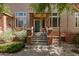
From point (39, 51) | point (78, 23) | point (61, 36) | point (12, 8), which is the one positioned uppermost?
point (12, 8)

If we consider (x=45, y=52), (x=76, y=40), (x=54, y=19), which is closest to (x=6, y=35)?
(x=45, y=52)

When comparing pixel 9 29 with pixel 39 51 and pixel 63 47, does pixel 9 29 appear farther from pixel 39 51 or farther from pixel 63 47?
pixel 63 47

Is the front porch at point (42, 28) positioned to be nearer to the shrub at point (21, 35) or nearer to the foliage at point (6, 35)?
the shrub at point (21, 35)

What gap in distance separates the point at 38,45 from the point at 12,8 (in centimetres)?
134

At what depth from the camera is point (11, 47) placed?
17.5 feet

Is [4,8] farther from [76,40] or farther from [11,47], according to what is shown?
[76,40]

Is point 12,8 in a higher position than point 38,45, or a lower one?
higher

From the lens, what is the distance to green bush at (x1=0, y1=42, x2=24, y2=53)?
210 inches

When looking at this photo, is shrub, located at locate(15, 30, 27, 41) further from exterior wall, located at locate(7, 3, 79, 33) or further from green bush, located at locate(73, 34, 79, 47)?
green bush, located at locate(73, 34, 79, 47)

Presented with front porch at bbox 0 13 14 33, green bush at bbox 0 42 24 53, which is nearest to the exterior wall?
front porch at bbox 0 13 14 33

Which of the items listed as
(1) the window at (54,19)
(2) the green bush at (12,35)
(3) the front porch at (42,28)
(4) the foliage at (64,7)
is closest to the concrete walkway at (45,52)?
(3) the front porch at (42,28)

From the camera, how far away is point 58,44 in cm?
552

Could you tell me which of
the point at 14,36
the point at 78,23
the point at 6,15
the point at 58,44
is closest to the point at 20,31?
the point at 14,36

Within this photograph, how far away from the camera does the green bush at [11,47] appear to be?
17.5ft
